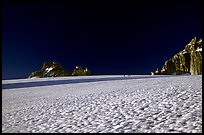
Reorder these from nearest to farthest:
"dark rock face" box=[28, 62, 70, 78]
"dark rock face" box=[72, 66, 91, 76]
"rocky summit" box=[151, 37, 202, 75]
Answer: "dark rock face" box=[72, 66, 91, 76] → "dark rock face" box=[28, 62, 70, 78] → "rocky summit" box=[151, 37, 202, 75]

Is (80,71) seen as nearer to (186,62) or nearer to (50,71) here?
(50,71)

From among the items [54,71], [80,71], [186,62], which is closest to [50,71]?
[54,71]

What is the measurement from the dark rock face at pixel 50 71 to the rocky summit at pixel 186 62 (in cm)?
6238

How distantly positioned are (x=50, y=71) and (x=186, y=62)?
98.0 meters

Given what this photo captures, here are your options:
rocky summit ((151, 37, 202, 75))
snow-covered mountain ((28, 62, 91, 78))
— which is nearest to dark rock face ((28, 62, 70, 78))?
snow-covered mountain ((28, 62, 91, 78))

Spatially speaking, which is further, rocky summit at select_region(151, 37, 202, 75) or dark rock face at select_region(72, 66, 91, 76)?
rocky summit at select_region(151, 37, 202, 75)

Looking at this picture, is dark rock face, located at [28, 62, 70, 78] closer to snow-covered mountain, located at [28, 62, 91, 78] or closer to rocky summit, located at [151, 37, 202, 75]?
snow-covered mountain, located at [28, 62, 91, 78]

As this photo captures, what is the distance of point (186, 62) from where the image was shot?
143m

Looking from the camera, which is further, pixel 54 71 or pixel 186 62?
pixel 186 62

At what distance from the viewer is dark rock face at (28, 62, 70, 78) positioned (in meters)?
99.6

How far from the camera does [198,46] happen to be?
130375mm

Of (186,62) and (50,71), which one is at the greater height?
(186,62)

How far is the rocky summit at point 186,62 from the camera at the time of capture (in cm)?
12719

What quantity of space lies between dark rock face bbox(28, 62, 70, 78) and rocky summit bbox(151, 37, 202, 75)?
205 ft
